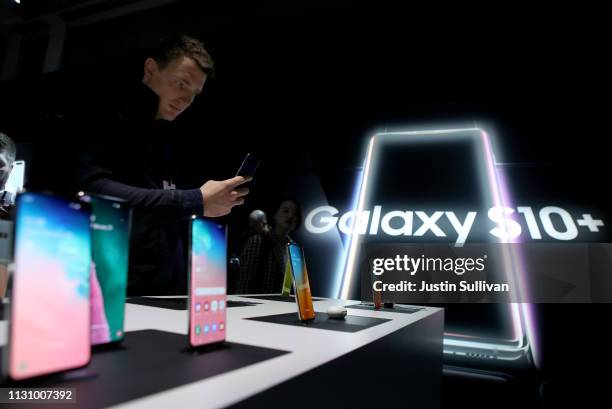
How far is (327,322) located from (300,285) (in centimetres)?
13

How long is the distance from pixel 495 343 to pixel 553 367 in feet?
1.32

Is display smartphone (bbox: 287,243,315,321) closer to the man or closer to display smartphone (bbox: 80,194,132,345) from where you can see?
the man

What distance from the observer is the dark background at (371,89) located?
3.26m

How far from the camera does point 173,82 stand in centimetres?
151

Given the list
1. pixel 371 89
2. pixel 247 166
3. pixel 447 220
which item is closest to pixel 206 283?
pixel 247 166

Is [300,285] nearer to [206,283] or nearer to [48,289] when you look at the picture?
[206,283]

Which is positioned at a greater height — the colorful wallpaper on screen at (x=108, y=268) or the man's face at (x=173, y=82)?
the man's face at (x=173, y=82)

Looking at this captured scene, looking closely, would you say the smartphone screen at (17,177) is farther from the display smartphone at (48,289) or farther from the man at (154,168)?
the display smartphone at (48,289)

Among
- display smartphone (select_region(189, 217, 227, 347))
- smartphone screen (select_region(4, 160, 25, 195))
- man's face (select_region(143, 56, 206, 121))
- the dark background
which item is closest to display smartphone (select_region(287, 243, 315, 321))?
display smartphone (select_region(189, 217, 227, 347))

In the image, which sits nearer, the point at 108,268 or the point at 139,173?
the point at 108,268

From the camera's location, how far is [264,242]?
3666mm

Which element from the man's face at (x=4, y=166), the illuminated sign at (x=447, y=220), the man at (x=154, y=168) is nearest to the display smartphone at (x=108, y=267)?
the man at (x=154, y=168)

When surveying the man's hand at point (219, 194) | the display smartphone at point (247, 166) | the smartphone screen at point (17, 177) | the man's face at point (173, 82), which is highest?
the smartphone screen at point (17, 177)

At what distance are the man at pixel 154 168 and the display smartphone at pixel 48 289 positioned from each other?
2.08 ft
